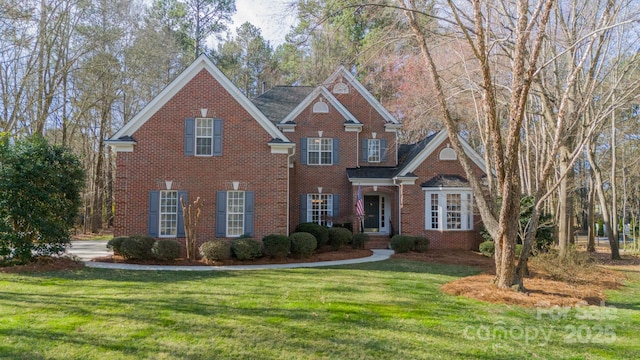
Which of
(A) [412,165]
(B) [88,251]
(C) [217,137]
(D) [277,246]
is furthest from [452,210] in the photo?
(B) [88,251]

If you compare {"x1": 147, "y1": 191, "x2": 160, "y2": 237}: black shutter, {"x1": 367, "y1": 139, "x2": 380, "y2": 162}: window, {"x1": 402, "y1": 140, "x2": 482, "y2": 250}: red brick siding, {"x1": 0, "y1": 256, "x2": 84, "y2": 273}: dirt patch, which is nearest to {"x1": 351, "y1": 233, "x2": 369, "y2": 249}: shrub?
{"x1": 402, "y1": 140, "x2": 482, "y2": 250}: red brick siding

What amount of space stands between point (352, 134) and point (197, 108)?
876 centimetres

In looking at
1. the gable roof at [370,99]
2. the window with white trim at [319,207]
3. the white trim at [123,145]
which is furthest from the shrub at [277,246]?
the gable roof at [370,99]

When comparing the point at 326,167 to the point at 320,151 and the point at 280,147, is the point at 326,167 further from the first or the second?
the point at 280,147

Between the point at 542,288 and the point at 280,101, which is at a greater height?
the point at 280,101

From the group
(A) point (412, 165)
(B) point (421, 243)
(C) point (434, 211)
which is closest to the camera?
(B) point (421, 243)

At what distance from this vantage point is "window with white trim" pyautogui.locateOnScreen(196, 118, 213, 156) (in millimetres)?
15031

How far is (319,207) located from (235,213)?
647 cm

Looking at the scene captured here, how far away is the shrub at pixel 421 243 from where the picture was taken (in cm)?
1715

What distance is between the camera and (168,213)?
14.8 m

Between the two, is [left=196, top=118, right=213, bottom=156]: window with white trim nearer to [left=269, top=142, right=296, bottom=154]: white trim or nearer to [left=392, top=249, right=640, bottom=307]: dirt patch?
[left=269, top=142, right=296, bottom=154]: white trim

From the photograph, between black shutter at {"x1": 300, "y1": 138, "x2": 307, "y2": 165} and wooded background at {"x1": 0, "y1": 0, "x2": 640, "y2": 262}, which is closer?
wooded background at {"x1": 0, "y1": 0, "x2": 640, "y2": 262}

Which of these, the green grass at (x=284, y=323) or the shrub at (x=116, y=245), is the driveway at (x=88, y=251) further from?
the green grass at (x=284, y=323)

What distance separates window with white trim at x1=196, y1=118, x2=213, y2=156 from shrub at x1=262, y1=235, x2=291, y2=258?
4.15 metres
